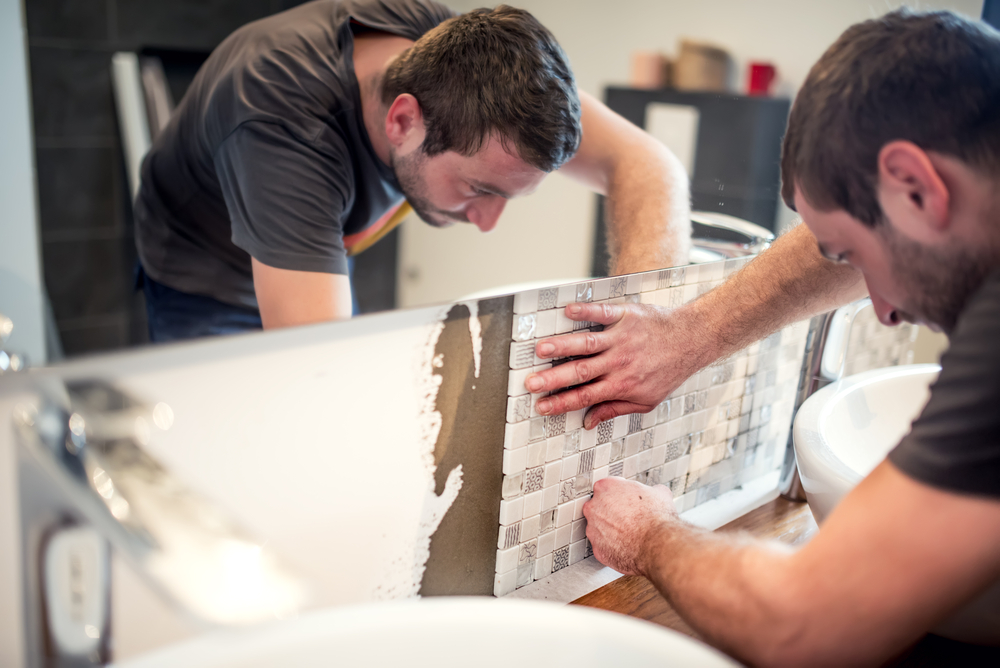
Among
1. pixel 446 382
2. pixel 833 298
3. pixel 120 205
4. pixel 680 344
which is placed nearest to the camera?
pixel 120 205

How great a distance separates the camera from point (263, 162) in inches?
27.3

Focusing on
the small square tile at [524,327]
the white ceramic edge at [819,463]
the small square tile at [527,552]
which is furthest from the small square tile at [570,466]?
the white ceramic edge at [819,463]

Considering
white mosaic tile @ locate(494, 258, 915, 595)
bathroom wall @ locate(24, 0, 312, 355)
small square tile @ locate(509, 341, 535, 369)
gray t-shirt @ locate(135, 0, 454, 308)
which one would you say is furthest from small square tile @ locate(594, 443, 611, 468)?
bathroom wall @ locate(24, 0, 312, 355)

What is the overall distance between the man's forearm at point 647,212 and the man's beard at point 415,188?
10.1 inches

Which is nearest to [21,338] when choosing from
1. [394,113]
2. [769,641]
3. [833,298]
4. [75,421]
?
[75,421]

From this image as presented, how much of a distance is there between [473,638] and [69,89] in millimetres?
561

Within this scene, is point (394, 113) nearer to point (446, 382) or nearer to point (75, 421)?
point (446, 382)

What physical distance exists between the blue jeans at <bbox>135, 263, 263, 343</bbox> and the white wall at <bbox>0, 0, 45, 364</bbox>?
0.08m

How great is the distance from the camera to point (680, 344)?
1.10m

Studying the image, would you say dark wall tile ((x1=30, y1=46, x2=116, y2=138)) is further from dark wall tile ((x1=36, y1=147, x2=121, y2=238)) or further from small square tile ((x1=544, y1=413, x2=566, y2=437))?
small square tile ((x1=544, y1=413, x2=566, y2=437))

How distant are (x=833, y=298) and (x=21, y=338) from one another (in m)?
1.10

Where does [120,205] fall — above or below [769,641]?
above

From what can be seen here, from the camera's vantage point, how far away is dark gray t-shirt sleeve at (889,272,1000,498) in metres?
0.66

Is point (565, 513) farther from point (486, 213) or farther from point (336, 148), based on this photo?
point (336, 148)
